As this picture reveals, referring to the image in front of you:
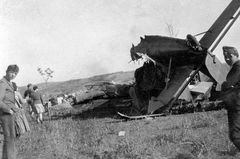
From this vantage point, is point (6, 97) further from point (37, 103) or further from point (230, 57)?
point (37, 103)

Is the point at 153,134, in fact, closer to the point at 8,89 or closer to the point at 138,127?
the point at 138,127

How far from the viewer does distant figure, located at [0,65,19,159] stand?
420 centimetres

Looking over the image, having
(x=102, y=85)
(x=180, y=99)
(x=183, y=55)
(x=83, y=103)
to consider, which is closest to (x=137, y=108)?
(x=180, y=99)

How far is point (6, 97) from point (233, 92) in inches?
150

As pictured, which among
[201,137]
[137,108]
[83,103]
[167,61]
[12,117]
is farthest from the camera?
[83,103]

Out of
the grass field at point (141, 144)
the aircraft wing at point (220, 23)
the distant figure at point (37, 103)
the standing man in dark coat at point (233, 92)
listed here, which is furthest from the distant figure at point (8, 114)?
the aircraft wing at point (220, 23)

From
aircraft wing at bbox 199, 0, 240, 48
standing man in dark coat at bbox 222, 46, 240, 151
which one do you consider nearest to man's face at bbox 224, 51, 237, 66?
standing man in dark coat at bbox 222, 46, 240, 151

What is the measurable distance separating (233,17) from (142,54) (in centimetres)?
428

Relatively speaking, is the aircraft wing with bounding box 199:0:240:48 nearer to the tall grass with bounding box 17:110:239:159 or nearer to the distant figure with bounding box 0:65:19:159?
the tall grass with bounding box 17:110:239:159

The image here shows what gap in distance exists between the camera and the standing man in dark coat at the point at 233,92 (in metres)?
3.49

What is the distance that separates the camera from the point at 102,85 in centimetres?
1788

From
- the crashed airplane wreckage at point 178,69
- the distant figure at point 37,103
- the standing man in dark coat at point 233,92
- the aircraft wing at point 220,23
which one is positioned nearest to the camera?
the standing man in dark coat at point 233,92

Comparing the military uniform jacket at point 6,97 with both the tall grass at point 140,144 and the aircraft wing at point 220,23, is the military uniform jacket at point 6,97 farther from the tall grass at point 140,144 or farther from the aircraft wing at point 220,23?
the aircraft wing at point 220,23

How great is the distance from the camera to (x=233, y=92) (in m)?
3.55
